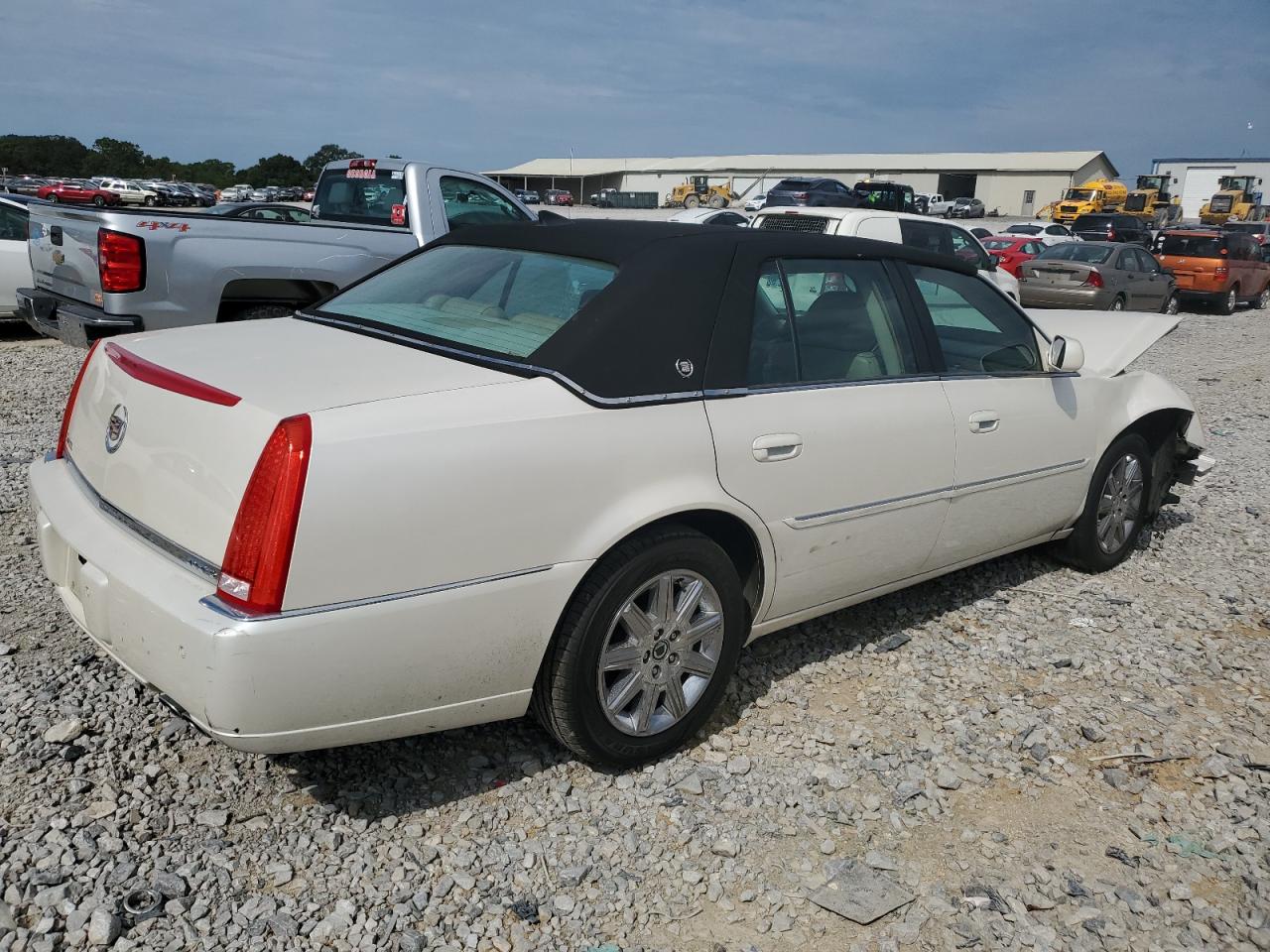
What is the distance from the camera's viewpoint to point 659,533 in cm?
303

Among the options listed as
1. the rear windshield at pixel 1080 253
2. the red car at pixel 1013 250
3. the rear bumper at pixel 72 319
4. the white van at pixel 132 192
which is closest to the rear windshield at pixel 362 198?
the rear bumper at pixel 72 319

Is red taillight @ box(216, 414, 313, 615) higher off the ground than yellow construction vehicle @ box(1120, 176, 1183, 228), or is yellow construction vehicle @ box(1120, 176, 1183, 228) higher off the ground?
yellow construction vehicle @ box(1120, 176, 1183, 228)

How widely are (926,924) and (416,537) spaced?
1658 mm

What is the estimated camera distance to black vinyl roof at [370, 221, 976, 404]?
2.98 metres

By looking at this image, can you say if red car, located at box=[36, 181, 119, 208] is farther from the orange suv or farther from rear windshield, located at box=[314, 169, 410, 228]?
the orange suv

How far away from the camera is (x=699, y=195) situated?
61594mm

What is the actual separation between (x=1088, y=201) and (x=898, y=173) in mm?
27775

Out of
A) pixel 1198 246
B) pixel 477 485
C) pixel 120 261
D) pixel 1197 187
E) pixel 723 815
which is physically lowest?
pixel 723 815

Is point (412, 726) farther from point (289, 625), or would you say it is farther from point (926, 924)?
point (926, 924)

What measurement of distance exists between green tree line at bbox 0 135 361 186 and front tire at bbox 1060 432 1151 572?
7892 cm

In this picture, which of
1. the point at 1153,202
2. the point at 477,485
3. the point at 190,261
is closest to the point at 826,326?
the point at 477,485

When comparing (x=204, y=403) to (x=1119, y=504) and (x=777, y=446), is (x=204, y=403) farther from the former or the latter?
(x=1119, y=504)

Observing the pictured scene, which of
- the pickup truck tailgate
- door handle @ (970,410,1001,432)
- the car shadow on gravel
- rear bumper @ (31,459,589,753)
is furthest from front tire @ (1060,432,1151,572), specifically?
the pickup truck tailgate

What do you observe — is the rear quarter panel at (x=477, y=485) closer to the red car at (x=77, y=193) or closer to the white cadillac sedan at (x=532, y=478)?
the white cadillac sedan at (x=532, y=478)
